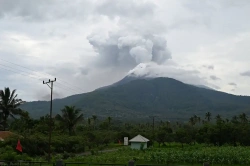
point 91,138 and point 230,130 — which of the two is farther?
point 91,138

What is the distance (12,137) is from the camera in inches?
1496

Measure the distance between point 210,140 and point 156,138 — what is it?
10.9 metres

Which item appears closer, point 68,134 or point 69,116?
point 69,116

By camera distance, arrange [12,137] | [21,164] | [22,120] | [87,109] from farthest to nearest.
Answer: [87,109] → [22,120] → [12,137] → [21,164]

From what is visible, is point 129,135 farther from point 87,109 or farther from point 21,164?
point 87,109

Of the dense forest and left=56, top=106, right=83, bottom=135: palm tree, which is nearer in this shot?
the dense forest

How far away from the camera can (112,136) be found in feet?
222

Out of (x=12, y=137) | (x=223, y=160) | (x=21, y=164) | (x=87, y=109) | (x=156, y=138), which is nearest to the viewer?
(x=21, y=164)

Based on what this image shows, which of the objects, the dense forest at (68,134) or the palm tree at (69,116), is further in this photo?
the palm tree at (69,116)

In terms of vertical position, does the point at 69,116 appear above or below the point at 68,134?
above

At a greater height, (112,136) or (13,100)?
(13,100)

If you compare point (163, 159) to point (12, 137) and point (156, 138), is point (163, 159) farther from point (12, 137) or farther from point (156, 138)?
point (156, 138)

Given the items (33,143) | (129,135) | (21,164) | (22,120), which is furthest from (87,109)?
(21,164)

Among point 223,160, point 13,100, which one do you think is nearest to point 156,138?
point 13,100
